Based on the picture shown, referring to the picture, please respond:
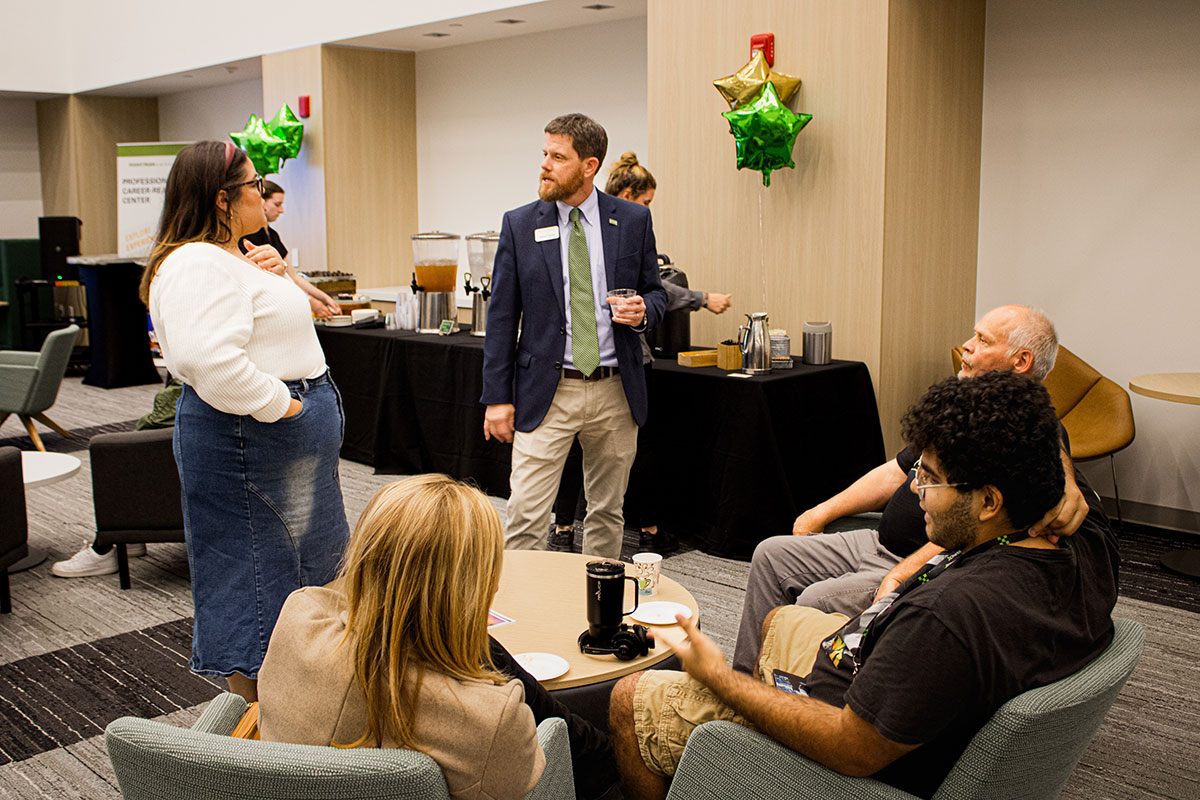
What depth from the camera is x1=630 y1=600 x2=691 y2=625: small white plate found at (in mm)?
2416

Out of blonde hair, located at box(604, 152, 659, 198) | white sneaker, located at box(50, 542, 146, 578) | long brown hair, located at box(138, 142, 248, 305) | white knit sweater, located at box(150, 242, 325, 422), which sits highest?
blonde hair, located at box(604, 152, 659, 198)

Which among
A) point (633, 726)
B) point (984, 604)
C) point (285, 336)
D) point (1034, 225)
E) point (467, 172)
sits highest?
point (467, 172)

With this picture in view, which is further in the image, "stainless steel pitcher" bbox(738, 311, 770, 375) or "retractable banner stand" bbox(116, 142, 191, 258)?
"retractable banner stand" bbox(116, 142, 191, 258)

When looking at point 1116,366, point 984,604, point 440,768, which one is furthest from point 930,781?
point 1116,366

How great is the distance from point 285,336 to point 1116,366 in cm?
400

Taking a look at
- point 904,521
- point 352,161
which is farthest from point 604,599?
point 352,161

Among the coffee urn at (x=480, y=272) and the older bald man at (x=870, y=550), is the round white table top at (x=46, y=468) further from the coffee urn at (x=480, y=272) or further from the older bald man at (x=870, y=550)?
the older bald man at (x=870, y=550)

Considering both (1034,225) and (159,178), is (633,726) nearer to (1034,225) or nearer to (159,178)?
(1034,225)

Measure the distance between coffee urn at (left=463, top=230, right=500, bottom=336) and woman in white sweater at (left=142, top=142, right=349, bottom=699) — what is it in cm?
300

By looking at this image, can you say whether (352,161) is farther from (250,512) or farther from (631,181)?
(250,512)

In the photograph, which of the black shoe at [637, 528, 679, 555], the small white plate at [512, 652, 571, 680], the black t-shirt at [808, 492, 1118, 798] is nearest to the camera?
the black t-shirt at [808, 492, 1118, 798]

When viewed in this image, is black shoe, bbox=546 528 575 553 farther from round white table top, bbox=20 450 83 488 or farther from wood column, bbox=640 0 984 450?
round white table top, bbox=20 450 83 488

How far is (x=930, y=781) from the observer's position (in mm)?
1662

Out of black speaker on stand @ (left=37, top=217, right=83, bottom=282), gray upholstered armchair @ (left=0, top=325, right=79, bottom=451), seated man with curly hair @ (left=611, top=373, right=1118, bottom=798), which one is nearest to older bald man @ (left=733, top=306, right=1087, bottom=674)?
seated man with curly hair @ (left=611, top=373, right=1118, bottom=798)
